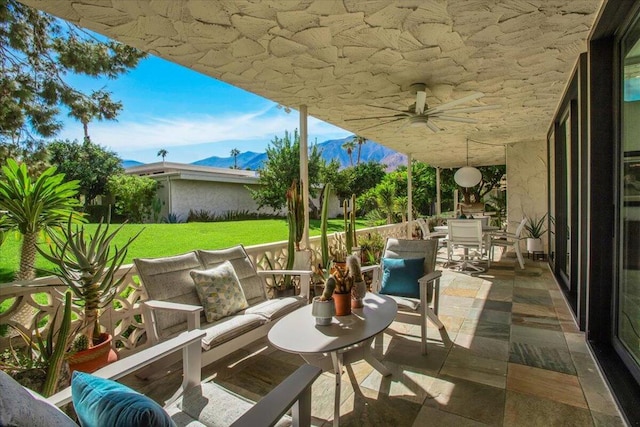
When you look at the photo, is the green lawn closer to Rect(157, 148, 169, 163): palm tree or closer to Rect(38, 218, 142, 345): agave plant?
Rect(38, 218, 142, 345): agave plant

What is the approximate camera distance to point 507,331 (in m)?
3.31

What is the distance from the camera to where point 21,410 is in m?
0.72

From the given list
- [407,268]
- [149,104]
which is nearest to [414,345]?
[407,268]

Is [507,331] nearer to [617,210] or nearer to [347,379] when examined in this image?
[617,210]

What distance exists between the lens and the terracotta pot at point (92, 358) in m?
2.01

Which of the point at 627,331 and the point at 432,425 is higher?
the point at 627,331

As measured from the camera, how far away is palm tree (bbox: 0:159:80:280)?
253 cm

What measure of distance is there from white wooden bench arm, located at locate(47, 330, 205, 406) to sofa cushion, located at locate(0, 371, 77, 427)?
562 mm

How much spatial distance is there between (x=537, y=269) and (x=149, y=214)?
1180cm

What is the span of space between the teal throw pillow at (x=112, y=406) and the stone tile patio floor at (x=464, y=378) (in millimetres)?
1402

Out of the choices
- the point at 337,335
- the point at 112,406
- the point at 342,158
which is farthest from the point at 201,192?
the point at 342,158

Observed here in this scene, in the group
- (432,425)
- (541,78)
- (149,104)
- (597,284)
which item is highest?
(149,104)

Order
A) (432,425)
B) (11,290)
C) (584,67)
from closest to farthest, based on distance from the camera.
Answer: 1. (432,425)
2. (11,290)
3. (584,67)

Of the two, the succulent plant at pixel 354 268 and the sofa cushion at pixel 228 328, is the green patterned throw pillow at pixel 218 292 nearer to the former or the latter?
the sofa cushion at pixel 228 328
